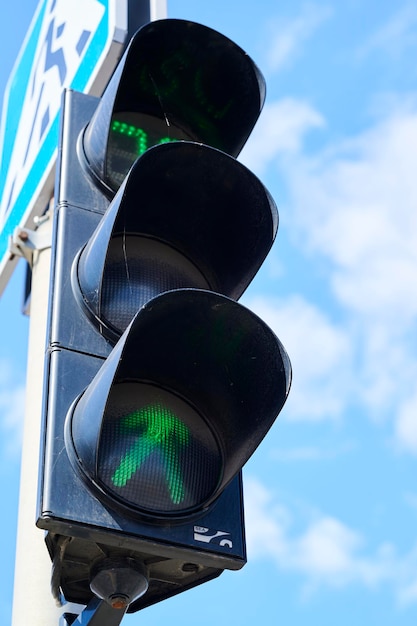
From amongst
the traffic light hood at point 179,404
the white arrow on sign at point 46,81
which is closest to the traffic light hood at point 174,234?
the traffic light hood at point 179,404

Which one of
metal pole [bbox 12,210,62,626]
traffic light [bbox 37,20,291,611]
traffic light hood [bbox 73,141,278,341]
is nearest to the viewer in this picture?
traffic light [bbox 37,20,291,611]

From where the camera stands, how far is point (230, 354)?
7.60 feet

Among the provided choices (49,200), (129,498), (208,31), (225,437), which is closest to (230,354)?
(225,437)

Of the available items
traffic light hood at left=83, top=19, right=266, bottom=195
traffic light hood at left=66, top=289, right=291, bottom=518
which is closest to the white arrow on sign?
traffic light hood at left=83, top=19, right=266, bottom=195

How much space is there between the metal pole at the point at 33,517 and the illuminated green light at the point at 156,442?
570 mm

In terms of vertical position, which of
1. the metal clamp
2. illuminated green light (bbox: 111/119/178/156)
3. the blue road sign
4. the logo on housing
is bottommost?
the logo on housing

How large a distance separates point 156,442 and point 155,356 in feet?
0.62

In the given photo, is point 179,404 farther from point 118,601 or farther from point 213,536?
point 118,601

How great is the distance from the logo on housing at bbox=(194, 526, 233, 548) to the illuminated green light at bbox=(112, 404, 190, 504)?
0.07 metres

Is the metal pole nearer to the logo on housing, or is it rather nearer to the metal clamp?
the metal clamp

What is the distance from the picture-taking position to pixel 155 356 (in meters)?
2.34

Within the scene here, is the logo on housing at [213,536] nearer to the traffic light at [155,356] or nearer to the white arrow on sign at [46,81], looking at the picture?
the traffic light at [155,356]

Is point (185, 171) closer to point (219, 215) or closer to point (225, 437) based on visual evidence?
point (219, 215)

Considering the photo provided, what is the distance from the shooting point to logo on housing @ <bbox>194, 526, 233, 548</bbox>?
222 cm
